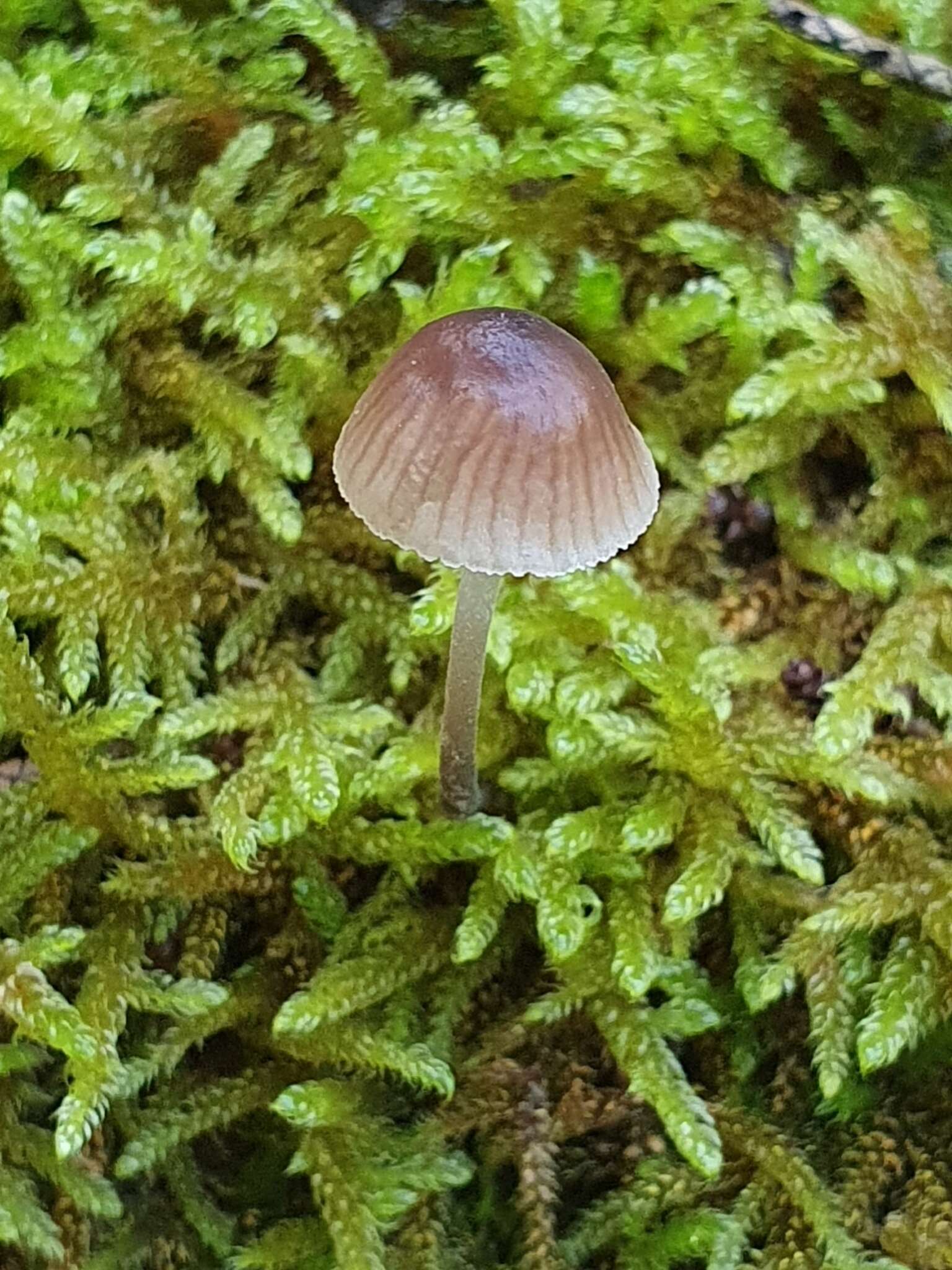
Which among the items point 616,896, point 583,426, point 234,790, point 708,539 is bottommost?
point 616,896

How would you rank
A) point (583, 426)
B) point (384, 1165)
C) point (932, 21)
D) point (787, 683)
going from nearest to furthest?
1. point (583, 426)
2. point (384, 1165)
3. point (932, 21)
4. point (787, 683)

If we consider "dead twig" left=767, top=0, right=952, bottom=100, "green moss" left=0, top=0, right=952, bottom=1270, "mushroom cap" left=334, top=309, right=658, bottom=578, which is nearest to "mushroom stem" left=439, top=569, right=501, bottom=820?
"green moss" left=0, top=0, right=952, bottom=1270

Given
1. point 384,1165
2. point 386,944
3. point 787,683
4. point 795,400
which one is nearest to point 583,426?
point 795,400

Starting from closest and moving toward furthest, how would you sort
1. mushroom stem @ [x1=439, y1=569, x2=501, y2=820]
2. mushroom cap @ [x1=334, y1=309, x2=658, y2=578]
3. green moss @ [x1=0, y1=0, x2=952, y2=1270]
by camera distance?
mushroom cap @ [x1=334, y1=309, x2=658, y2=578] → mushroom stem @ [x1=439, y1=569, x2=501, y2=820] → green moss @ [x1=0, y1=0, x2=952, y2=1270]

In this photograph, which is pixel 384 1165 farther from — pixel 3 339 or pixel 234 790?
pixel 3 339

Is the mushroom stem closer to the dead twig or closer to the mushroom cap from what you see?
the mushroom cap

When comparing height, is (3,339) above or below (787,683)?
above
